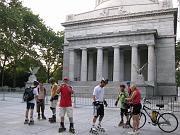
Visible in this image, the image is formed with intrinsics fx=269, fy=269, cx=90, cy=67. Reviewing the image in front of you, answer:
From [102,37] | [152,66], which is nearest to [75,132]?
[152,66]

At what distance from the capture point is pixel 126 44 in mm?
43000

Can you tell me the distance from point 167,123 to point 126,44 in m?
32.4

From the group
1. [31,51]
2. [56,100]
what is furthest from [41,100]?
[31,51]

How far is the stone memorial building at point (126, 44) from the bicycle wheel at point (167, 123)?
26.9 m

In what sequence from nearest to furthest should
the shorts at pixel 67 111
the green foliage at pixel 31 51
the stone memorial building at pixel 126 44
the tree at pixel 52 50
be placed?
the shorts at pixel 67 111
the stone memorial building at pixel 126 44
the green foliage at pixel 31 51
the tree at pixel 52 50

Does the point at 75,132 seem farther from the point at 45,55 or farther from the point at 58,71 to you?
the point at 58,71

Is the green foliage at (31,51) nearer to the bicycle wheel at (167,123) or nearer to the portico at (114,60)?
the portico at (114,60)

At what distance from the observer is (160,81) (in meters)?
45.0

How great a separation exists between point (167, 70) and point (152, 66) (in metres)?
4.76

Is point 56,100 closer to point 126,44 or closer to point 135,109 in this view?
point 135,109

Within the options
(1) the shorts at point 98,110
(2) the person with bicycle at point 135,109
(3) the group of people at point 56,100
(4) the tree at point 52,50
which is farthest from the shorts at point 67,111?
(4) the tree at point 52,50

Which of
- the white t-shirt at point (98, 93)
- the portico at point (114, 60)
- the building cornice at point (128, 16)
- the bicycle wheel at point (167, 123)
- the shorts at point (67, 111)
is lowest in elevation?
the bicycle wheel at point (167, 123)

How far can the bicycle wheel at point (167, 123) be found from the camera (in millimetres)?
11188

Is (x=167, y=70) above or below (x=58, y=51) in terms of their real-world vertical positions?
below
